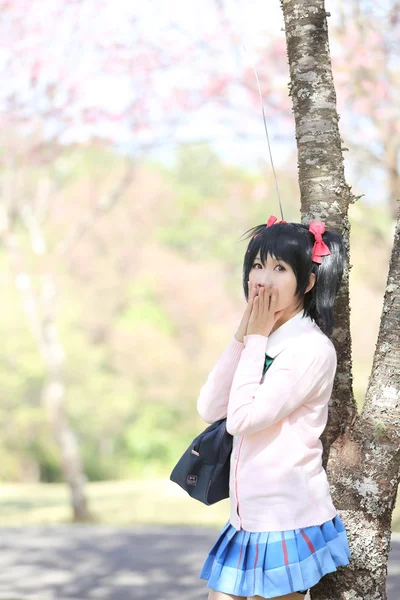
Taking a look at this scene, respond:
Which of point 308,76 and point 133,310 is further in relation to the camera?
point 133,310

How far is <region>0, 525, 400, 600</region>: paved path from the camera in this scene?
3.53 meters

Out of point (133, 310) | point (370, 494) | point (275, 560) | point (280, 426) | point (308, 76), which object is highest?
point (133, 310)

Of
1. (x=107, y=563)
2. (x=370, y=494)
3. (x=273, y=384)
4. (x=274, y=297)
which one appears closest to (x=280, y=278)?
(x=274, y=297)

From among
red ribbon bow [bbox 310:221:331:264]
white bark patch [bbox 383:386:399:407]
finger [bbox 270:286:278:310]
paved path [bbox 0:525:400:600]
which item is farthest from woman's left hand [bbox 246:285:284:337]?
paved path [bbox 0:525:400:600]

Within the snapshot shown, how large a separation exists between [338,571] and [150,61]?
600 cm

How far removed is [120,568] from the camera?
4031mm

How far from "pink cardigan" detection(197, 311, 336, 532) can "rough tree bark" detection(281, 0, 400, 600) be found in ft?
0.46

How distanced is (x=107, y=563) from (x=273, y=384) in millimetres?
3174

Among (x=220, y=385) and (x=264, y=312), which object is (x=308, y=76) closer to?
(x=264, y=312)

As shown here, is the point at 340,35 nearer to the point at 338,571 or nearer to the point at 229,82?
the point at 229,82

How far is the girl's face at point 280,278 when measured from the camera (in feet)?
4.60

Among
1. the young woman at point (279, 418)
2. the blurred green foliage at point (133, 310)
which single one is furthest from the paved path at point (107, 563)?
the blurred green foliage at point (133, 310)

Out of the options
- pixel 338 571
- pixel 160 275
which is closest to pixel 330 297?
pixel 338 571

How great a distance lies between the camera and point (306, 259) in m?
1.42
